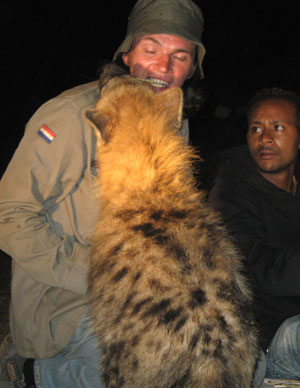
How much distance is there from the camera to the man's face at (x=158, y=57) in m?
2.54

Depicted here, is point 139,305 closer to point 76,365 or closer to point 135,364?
point 135,364

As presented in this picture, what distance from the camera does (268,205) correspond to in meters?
2.77

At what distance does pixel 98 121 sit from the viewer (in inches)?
83.5

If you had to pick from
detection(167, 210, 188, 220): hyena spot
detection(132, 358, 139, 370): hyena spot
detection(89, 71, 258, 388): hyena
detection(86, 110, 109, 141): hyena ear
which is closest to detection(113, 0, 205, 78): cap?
detection(89, 71, 258, 388): hyena

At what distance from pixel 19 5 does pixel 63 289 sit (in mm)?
15832

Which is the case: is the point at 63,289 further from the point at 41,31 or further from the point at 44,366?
the point at 41,31

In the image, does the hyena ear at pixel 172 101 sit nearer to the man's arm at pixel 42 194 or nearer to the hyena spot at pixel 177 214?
the man's arm at pixel 42 194

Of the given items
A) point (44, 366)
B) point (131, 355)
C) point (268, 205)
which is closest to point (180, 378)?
point (131, 355)

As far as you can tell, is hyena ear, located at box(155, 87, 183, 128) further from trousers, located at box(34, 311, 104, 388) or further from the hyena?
trousers, located at box(34, 311, 104, 388)

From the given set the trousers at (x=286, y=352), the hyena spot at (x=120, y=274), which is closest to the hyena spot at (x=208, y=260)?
the hyena spot at (x=120, y=274)

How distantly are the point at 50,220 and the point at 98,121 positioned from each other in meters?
0.67

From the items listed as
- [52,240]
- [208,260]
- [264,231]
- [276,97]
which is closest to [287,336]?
[264,231]

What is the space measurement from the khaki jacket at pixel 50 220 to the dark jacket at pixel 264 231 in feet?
3.35

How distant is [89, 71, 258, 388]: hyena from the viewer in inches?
64.3
